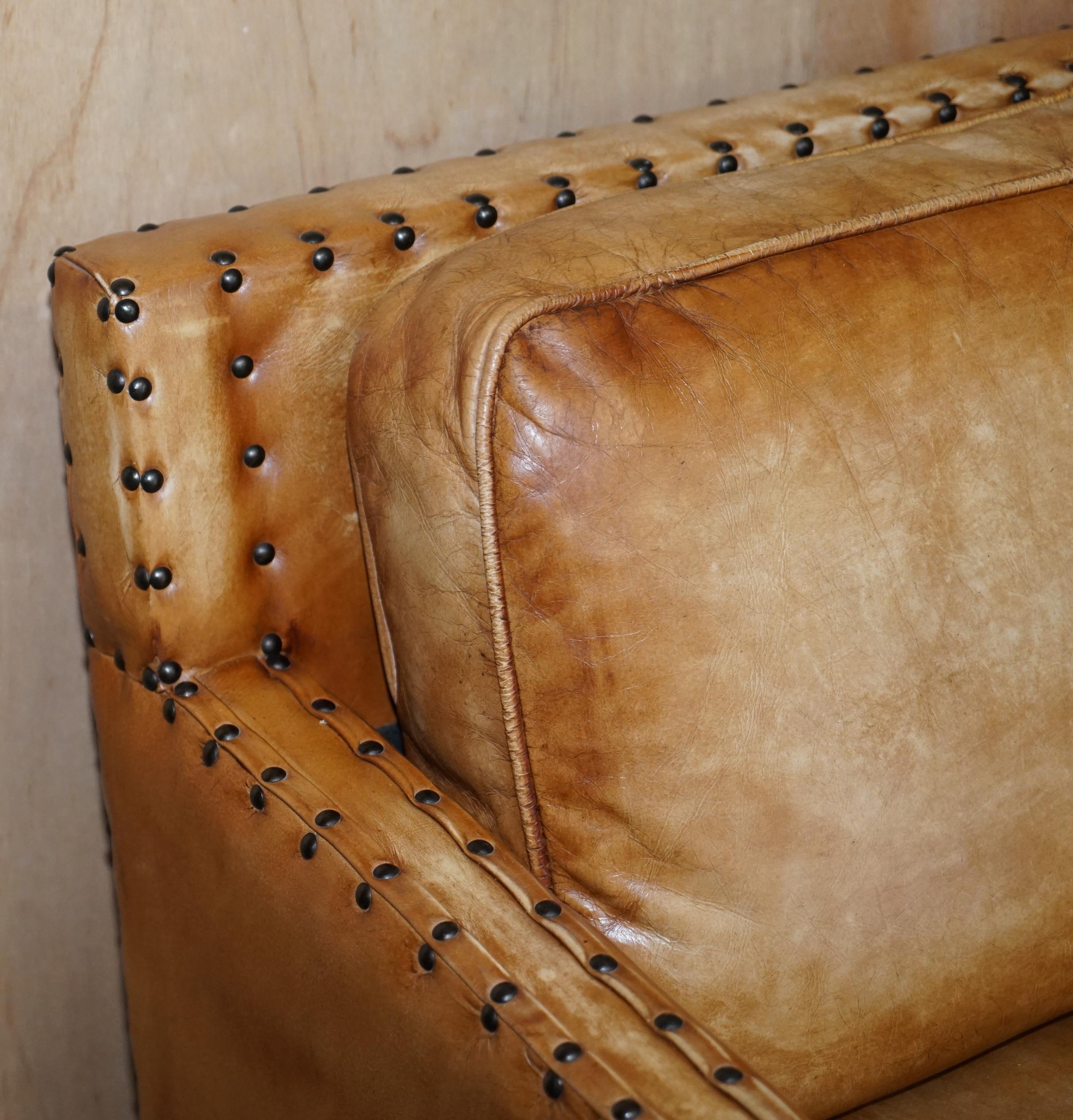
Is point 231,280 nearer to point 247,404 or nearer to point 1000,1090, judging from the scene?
point 247,404

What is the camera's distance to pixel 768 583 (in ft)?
2.17

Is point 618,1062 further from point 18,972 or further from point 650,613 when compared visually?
point 18,972

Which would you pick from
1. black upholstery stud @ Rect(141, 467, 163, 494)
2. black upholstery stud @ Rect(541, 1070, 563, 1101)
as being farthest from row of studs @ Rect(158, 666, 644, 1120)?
black upholstery stud @ Rect(141, 467, 163, 494)

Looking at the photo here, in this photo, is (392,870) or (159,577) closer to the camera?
(392,870)

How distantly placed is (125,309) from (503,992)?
17.2 inches

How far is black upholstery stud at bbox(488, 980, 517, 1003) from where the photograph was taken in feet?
1.93

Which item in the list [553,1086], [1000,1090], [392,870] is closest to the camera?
[553,1086]

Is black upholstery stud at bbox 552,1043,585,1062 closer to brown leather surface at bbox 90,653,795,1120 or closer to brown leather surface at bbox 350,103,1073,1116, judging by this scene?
brown leather surface at bbox 90,653,795,1120

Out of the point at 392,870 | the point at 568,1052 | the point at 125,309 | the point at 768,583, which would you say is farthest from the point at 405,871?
the point at 125,309

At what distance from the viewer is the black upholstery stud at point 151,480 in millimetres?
754

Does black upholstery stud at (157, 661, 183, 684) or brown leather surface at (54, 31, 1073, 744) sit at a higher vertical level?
brown leather surface at (54, 31, 1073, 744)

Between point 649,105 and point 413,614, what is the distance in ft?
1.99

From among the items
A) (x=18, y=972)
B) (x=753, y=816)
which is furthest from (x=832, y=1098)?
(x=18, y=972)

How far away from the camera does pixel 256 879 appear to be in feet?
2.35
